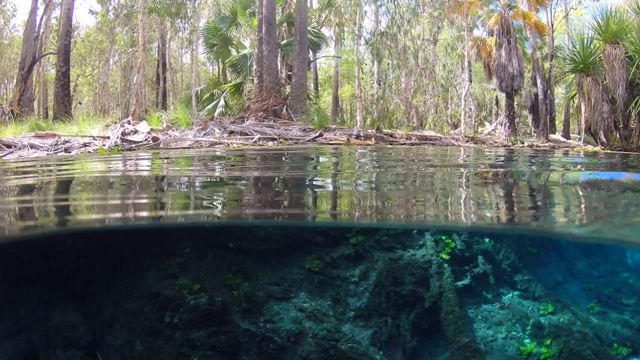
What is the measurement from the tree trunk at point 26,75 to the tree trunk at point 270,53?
25.7ft

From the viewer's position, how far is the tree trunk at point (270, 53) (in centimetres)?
1297

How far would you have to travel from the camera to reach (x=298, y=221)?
5.05 meters

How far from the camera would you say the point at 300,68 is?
13422mm

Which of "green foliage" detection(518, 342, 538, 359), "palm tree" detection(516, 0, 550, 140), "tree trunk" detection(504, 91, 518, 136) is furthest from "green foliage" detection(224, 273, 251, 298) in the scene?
"palm tree" detection(516, 0, 550, 140)

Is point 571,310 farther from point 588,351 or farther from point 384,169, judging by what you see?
point 384,169

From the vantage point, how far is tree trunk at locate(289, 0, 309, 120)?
42.3 feet

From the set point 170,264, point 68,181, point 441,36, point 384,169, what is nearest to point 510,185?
point 384,169

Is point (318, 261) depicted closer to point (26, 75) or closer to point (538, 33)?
point (26, 75)

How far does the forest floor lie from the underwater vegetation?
3050 millimetres

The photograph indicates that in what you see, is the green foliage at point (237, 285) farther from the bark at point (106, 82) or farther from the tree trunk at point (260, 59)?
the bark at point (106, 82)

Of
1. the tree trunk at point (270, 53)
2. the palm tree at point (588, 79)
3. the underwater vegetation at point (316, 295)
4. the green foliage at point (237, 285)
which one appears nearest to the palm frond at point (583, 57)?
the palm tree at point (588, 79)

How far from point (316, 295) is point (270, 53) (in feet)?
28.8

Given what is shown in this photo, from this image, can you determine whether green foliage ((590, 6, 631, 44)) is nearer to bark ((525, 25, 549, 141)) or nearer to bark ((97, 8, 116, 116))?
bark ((525, 25, 549, 141))

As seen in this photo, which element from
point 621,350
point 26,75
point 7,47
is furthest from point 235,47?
point 7,47
